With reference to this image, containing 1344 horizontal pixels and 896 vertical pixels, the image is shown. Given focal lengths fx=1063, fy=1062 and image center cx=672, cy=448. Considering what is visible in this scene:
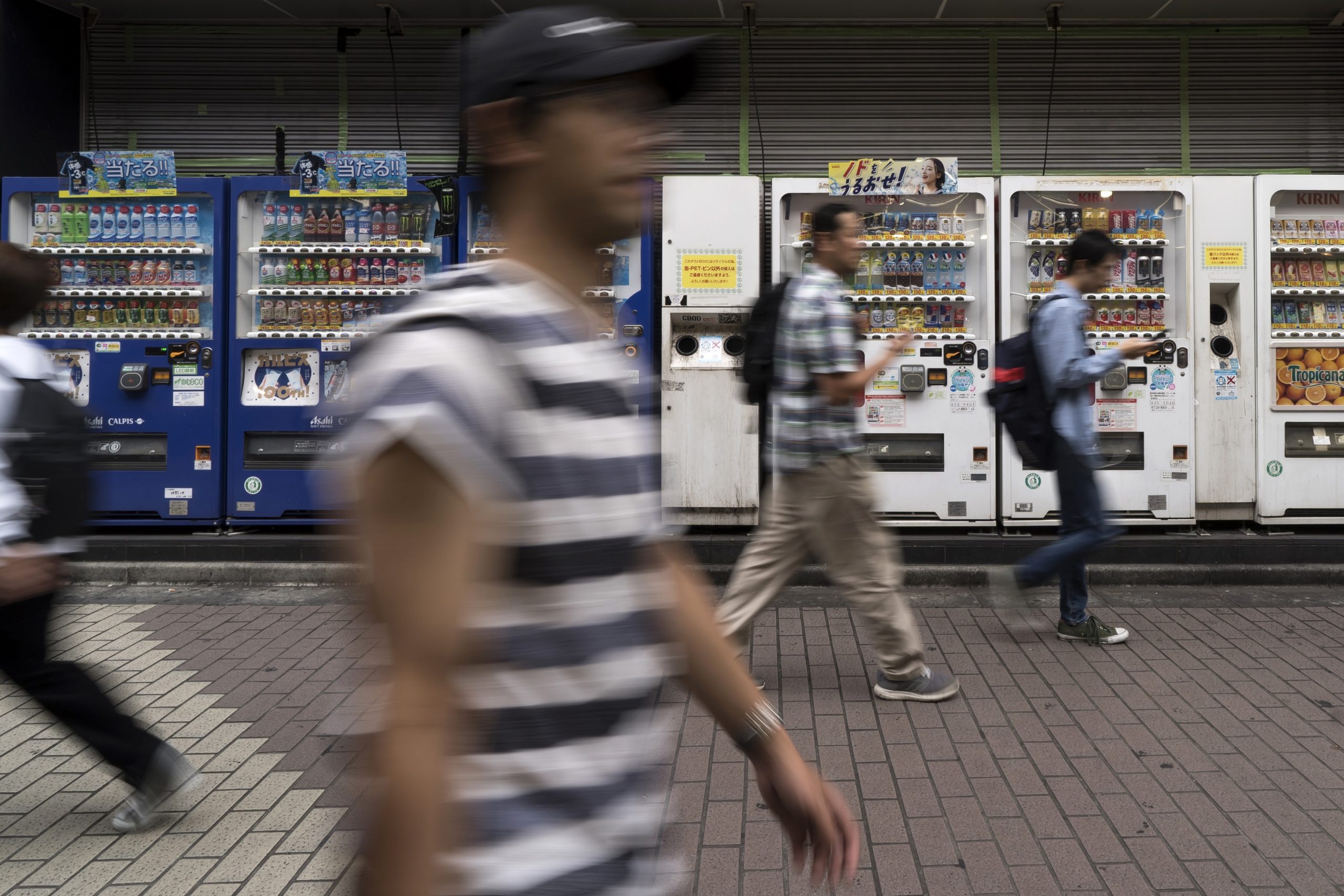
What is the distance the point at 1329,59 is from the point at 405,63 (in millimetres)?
7637

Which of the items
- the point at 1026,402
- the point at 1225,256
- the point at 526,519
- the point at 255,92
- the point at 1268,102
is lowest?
the point at 526,519

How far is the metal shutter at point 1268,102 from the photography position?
8.68 m

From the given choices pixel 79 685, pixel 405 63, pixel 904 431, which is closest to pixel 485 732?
pixel 79 685

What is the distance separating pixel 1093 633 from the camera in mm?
5730

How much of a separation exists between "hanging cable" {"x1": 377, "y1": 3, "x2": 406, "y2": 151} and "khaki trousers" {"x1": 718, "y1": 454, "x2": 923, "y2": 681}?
5.88 metres

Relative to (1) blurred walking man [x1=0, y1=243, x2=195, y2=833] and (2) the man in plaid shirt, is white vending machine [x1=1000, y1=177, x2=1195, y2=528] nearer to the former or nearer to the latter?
(2) the man in plaid shirt

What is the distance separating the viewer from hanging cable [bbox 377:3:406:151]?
8703mm

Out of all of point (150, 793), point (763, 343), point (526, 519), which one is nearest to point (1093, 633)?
point (763, 343)

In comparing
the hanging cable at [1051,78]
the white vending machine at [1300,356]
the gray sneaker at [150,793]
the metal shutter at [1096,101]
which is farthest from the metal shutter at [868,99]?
the gray sneaker at [150,793]

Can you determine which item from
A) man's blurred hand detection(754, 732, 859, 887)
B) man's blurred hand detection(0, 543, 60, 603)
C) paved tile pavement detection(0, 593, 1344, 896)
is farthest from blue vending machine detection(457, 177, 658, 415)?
man's blurred hand detection(754, 732, 859, 887)

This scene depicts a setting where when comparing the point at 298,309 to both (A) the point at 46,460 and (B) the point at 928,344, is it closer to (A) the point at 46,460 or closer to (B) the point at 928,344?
(B) the point at 928,344

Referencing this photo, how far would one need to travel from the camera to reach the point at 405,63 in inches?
355

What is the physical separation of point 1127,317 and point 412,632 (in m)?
7.82

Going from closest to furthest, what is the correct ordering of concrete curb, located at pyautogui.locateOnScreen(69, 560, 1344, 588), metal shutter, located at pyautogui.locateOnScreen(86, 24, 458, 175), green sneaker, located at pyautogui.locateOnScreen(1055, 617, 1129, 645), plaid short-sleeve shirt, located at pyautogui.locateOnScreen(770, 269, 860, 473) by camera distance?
1. plaid short-sleeve shirt, located at pyautogui.locateOnScreen(770, 269, 860, 473)
2. green sneaker, located at pyautogui.locateOnScreen(1055, 617, 1129, 645)
3. concrete curb, located at pyautogui.locateOnScreen(69, 560, 1344, 588)
4. metal shutter, located at pyautogui.locateOnScreen(86, 24, 458, 175)
